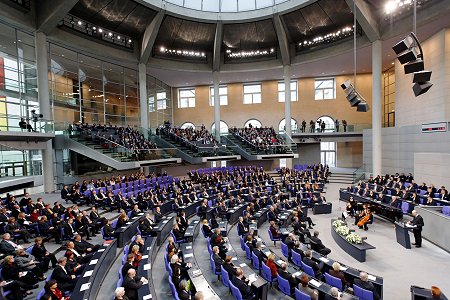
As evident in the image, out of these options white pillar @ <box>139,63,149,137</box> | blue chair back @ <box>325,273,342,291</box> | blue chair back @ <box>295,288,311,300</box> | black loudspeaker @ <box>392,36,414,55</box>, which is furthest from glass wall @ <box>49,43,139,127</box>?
black loudspeaker @ <box>392,36,414,55</box>

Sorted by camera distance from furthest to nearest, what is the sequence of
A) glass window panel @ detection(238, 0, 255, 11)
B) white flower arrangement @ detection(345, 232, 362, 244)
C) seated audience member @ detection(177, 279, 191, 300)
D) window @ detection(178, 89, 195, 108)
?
1. window @ detection(178, 89, 195, 108)
2. glass window panel @ detection(238, 0, 255, 11)
3. white flower arrangement @ detection(345, 232, 362, 244)
4. seated audience member @ detection(177, 279, 191, 300)

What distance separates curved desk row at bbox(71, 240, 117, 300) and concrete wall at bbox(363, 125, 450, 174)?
66.0 feet

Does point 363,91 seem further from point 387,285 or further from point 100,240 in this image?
point 100,240

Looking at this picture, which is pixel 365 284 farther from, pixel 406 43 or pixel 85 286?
pixel 406 43

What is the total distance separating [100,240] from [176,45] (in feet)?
72.8

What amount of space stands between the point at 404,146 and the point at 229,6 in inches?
751

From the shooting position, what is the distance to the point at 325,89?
33.7m

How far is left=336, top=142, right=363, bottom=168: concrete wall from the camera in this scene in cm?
3231

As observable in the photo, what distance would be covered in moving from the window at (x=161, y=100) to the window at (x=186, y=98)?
307cm

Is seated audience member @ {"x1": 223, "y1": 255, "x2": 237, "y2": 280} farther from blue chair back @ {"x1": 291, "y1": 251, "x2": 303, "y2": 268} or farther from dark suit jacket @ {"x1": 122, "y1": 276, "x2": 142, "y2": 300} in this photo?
blue chair back @ {"x1": 291, "y1": 251, "x2": 303, "y2": 268}

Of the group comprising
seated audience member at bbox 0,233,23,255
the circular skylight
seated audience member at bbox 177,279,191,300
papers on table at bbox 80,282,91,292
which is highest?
the circular skylight

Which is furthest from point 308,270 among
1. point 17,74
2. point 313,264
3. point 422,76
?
point 17,74

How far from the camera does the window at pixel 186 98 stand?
3669cm

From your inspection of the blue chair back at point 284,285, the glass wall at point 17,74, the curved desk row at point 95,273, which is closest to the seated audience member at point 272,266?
the blue chair back at point 284,285
